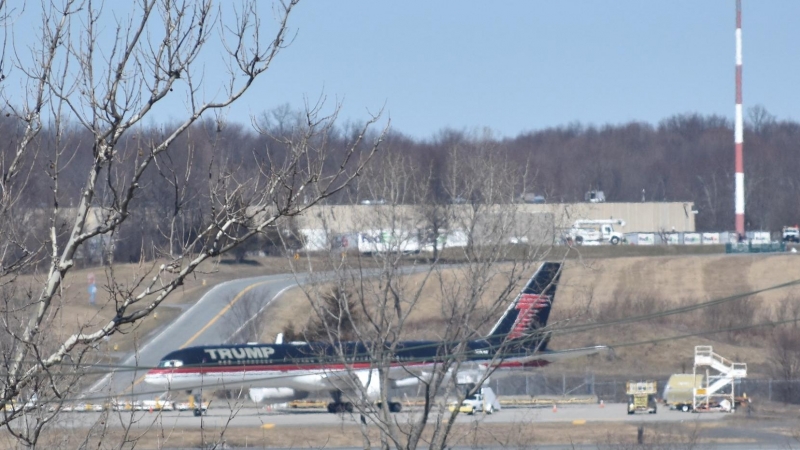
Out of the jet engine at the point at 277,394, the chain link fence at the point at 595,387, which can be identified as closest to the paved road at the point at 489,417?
the jet engine at the point at 277,394


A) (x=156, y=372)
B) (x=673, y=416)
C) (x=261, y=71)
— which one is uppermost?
(x=261, y=71)

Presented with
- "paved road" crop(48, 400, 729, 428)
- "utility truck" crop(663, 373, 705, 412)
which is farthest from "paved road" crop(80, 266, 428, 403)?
"utility truck" crop(663, 373, 705, 412)

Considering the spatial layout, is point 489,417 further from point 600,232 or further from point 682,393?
→ point 600,232

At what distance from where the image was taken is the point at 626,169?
376ft

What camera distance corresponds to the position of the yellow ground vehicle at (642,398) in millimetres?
34188

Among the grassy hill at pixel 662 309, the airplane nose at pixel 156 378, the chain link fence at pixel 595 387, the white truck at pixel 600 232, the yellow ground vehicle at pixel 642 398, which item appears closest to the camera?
the airplane nose at pixel 156 378

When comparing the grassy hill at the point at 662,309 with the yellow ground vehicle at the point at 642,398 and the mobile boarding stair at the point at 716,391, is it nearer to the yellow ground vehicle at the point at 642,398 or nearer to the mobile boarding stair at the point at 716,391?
the yellow ground vehicle at the point at 642,398

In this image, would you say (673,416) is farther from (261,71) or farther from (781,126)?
(781,126)

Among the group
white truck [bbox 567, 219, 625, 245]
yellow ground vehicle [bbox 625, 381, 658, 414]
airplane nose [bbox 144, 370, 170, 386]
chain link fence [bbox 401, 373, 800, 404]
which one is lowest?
chain link fence [bbox 401, 373, 800, 404]

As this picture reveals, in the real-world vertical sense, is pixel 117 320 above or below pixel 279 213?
below

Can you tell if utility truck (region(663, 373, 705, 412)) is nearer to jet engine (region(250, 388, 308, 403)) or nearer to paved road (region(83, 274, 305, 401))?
jet engine (region(250, 388, 308, 403))

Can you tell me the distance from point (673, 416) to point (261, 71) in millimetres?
30603

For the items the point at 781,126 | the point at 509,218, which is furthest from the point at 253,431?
the point at 781,126

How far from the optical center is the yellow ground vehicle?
112 ft
